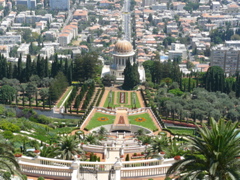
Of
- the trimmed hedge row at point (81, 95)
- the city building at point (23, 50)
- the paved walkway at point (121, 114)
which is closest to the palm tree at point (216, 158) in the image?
the paved walkway at point (121, 114)

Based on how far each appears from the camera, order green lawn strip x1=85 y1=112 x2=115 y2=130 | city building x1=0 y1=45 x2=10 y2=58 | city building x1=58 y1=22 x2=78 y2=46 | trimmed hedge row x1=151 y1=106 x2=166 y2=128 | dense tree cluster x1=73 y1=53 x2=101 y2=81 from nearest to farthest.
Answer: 1. trimmed hedge row x1=151 y1=106 x2=166 y2=128
2. green lawn strip x1=85 y1=112 x2=115 y2=130
3. dense tree cluster x1=73 y1=53 x2=101 y2=81
4. city building x1=0 y1=45 x2=10 y2=58
5. city building x1=58 y1=22 x2=78 y2=46

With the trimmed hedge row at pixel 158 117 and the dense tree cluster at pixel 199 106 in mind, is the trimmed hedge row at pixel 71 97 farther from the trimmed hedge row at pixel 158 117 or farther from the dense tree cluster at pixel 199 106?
the dense tree cluster at pixel 199 106

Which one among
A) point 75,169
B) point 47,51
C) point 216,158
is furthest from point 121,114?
point 47,51

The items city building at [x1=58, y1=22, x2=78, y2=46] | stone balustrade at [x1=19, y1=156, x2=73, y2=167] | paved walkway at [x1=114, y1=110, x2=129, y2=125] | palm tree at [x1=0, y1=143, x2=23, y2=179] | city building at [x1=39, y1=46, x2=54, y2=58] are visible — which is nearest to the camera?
palm tree at [x1=0, y1=143, x2=23, y2=179]

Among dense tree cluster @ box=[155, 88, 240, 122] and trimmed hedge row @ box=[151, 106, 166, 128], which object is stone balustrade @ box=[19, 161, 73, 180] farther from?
dense tree cluster @ box=[155, 88, 240, 122]

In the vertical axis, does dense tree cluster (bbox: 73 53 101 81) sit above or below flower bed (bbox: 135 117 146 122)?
above

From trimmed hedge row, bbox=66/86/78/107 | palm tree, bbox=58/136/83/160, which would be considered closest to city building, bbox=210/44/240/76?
trimmed hedge row, bbox=66/86/78/107

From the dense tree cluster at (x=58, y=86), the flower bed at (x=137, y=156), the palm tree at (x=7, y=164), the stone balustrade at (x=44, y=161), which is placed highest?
the palm tree at (x=7, y=164)

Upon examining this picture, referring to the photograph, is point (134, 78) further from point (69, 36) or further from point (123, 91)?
point (69, 36)
